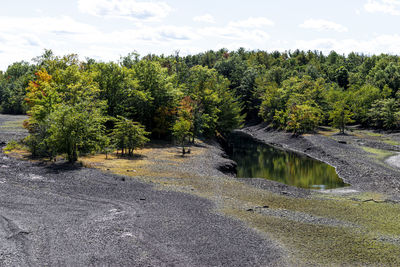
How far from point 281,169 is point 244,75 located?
8430 centimetres

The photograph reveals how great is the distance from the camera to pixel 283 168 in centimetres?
5581

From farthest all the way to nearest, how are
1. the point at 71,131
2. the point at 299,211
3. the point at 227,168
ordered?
1. the point at 227,168
2. the point at 71,131
3. the point at 299,211

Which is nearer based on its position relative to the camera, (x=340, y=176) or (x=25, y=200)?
(x=25, y=200)

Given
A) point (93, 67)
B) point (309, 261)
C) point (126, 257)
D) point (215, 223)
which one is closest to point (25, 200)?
point (126, 257)

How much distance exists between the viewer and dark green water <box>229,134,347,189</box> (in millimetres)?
45466

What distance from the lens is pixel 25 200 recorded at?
1024 inches

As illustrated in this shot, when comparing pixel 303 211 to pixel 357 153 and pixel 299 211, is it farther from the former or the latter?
pixel 357 153

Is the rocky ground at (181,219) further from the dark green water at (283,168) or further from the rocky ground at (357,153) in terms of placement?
the dark green water at (283,168)

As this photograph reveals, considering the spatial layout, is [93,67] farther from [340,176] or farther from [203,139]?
[340,176]

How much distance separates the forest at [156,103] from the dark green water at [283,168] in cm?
975

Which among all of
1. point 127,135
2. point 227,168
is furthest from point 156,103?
point 227,168

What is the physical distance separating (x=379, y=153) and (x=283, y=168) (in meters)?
19.7

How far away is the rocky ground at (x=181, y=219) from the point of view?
18.8 m

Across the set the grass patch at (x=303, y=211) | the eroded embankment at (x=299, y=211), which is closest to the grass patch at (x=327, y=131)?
the eroded embankment at (x=299, y=211)
